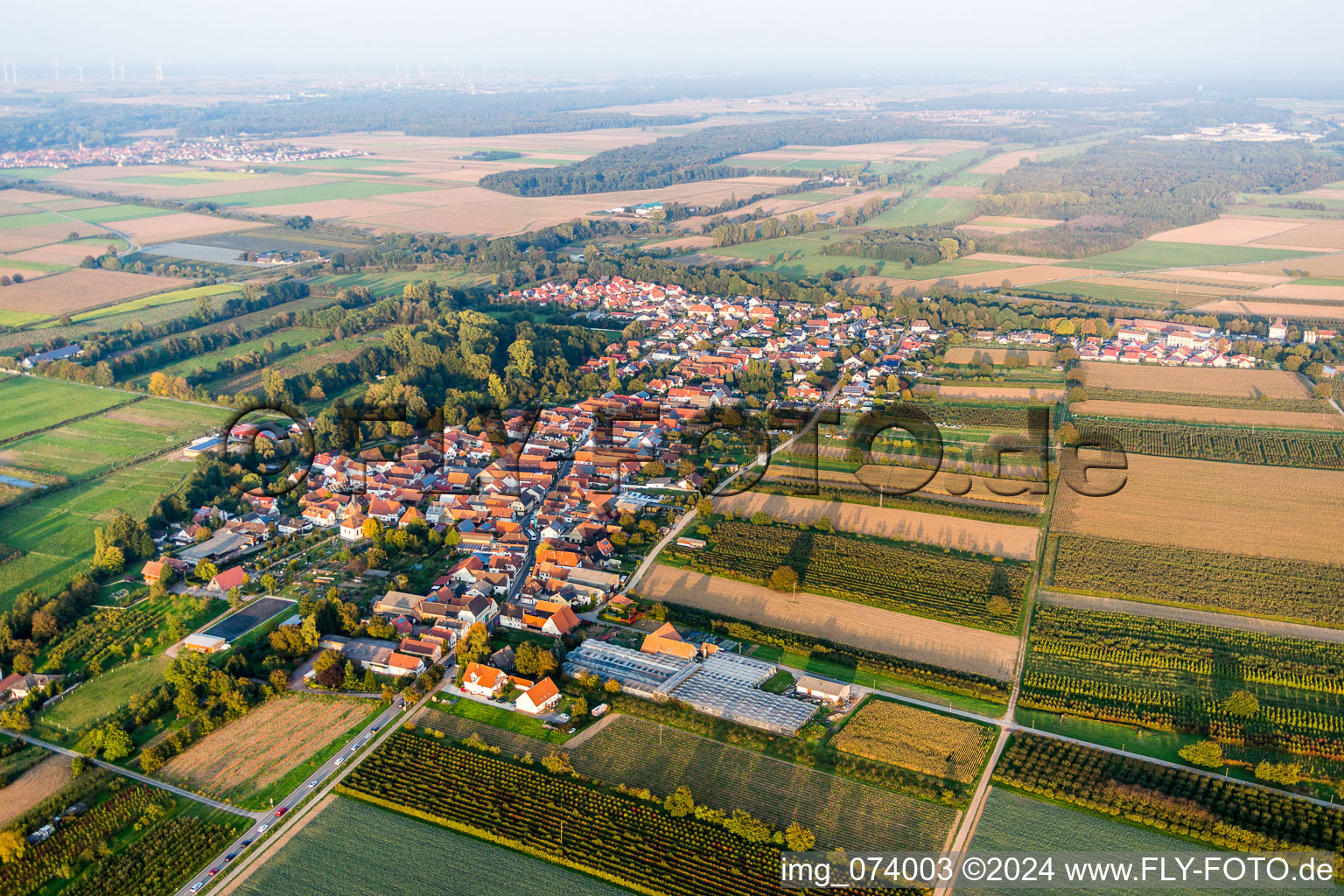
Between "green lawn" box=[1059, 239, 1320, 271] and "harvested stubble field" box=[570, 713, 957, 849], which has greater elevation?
"green lawn" box=[1059, 239, 1320, 271]

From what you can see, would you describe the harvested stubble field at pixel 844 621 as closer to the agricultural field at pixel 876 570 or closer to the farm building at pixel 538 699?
the agricultural field at pixel 876 570

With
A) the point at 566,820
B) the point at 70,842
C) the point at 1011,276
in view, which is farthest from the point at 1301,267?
the point at 70,842

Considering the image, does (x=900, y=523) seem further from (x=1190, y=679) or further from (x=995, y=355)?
(x=995, y=355)

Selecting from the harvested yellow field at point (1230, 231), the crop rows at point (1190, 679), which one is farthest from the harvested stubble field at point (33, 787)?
the harvested yellow field at point (1230, 231)

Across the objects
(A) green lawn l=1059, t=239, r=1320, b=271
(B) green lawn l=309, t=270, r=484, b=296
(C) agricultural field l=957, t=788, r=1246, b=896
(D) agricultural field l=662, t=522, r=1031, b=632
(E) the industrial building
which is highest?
(B) green lawn l=309, t=270, r=484, b=296

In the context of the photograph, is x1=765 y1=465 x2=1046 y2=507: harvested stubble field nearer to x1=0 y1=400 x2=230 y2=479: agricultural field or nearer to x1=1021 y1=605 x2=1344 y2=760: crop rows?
x1=1021 y1=605 x2=1344 y2=760: crop rows

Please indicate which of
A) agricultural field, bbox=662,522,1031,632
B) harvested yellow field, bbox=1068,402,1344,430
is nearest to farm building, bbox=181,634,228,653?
agricultural field, bbox=662,522,1031,632
